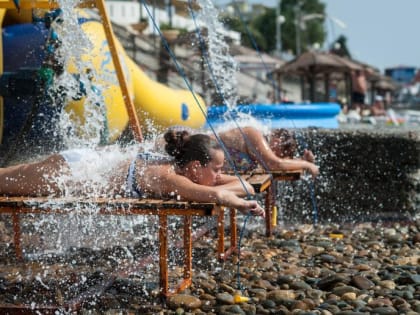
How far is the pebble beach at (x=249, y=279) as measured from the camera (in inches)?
185

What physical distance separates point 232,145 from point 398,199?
2.41 meters

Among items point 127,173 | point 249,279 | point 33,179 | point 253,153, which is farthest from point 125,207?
point 253,153

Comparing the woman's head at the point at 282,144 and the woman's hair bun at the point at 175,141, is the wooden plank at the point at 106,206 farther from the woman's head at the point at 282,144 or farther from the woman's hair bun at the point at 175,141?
the woman's head at the point at 282,144

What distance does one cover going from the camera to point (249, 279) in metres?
5.43

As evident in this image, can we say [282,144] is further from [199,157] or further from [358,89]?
[358,89]

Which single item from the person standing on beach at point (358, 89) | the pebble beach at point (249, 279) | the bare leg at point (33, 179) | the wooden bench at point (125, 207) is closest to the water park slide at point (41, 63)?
the pebble beach at point (249, 279)

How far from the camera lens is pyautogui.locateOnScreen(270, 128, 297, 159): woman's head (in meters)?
7.45

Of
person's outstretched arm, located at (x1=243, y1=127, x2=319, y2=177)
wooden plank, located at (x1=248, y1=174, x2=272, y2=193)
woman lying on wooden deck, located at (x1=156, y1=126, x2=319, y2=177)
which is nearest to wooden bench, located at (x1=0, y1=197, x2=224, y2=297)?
wooden plank, located at (x1=248, y1=174, x2=272, y2=193)

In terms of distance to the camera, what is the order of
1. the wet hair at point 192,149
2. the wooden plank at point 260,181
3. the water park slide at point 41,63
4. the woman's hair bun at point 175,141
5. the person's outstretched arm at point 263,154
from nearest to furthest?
1. the wet hair at point 192,149
2. the woman's hair bun at point 175,141
3. the wooden plank at point 260,181
4. the person's outstretched arm at point 263,154
5. the water park slide at point 41,63

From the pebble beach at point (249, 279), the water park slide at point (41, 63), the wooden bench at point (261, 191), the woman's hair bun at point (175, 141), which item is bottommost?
the pebble beach at point (249, 279)

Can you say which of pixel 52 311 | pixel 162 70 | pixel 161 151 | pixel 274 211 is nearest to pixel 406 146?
pixel 274 211

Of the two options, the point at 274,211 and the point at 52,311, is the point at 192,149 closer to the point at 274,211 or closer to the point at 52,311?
the point at 52,311

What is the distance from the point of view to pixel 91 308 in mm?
4676

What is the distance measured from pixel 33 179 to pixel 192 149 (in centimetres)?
111
